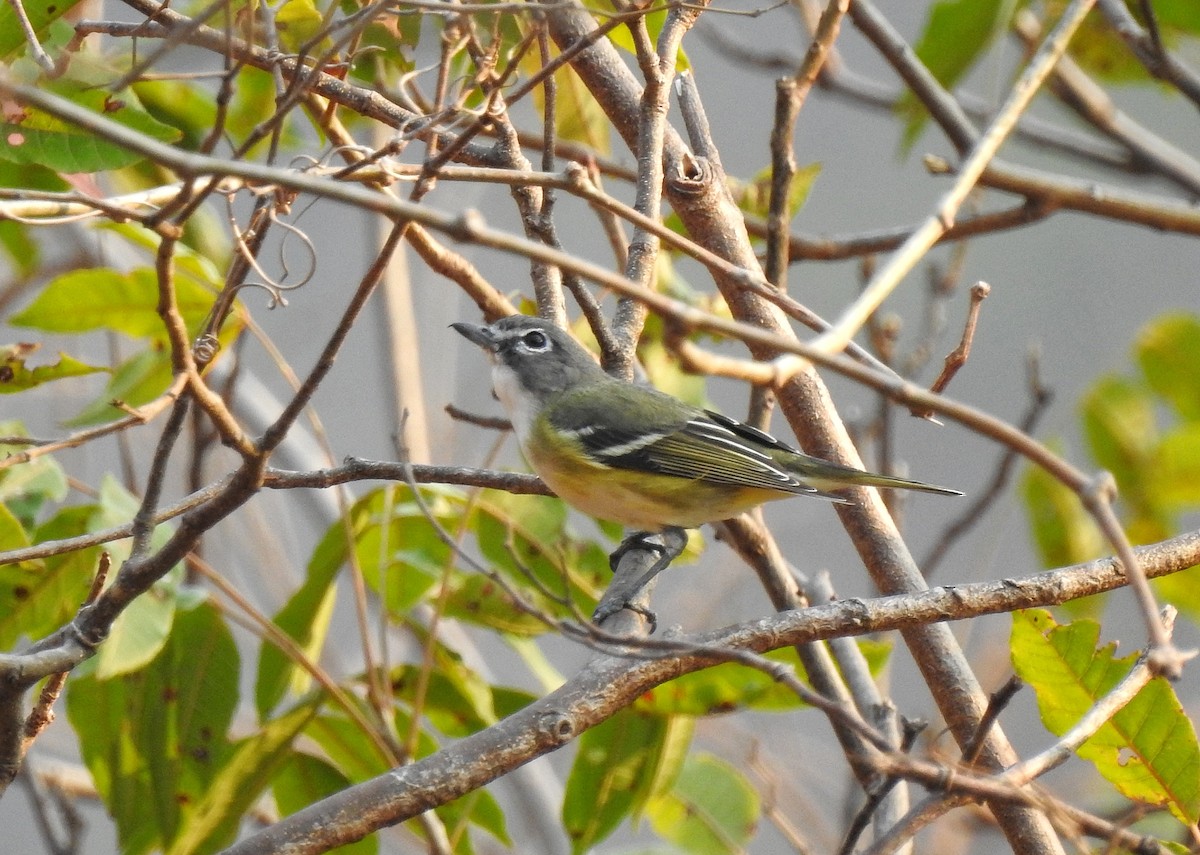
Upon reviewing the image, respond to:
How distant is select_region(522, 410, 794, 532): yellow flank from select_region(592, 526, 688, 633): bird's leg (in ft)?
0.10

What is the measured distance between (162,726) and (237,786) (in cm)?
35

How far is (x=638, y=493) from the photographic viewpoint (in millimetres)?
3180

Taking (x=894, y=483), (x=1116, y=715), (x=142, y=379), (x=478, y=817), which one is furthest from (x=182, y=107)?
(x=1116, y=715)

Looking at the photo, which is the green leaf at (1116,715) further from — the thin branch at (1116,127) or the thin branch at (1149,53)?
the thin branch at (1116,127)

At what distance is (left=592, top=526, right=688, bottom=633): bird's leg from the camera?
2.72 metres

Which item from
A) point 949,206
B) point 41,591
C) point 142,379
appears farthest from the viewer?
point 142,379

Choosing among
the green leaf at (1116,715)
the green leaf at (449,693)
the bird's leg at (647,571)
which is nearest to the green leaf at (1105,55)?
the bird's leg at (647,571)

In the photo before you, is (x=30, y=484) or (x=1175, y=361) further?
(x=1175, y=361)

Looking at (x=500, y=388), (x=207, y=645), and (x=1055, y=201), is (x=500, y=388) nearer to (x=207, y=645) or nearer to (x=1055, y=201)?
(x=207, y=645)

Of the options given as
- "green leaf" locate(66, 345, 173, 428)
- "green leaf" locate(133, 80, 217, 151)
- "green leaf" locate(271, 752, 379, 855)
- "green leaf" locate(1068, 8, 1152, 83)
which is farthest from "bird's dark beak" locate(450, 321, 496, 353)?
"green leaf" locate(1068, 8, 1152, 83)

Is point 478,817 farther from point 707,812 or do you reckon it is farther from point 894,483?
point 894,483

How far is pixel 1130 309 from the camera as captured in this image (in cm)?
816

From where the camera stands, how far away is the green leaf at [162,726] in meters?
2.91

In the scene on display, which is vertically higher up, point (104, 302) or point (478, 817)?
point (104, 302)
